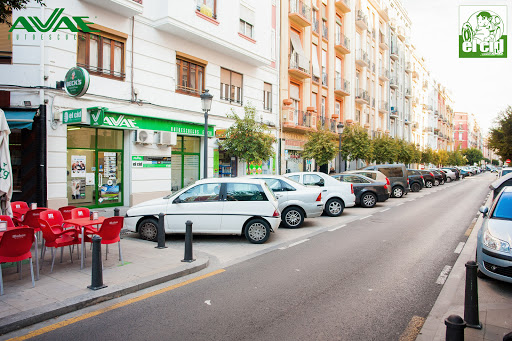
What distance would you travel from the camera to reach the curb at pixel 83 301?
14.1ft

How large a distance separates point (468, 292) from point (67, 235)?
6323mm

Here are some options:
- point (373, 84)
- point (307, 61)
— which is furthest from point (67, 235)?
point (373, 84)

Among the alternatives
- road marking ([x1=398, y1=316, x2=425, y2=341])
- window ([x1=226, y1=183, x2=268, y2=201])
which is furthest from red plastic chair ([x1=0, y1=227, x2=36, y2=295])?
road marking ([x1=398, y1=316, x2=425, y2=341])

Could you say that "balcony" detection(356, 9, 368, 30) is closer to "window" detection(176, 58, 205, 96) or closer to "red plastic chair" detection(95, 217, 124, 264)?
"window" detection(176, 58, 205, 96)

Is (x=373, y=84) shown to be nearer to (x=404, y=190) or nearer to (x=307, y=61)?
(x=307, y=61)

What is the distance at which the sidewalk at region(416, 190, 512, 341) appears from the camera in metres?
3.99

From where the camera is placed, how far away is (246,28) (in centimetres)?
1894

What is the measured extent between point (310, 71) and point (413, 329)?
79.0 feet

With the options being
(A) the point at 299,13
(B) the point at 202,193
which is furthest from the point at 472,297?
(A) the point at 299,13

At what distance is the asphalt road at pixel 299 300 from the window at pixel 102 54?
9.09 m

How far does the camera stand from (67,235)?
21.6 feet

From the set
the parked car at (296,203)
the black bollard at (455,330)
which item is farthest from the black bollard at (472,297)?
the parked car at (296,203)

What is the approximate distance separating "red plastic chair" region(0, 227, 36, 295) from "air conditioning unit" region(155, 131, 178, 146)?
935 cm

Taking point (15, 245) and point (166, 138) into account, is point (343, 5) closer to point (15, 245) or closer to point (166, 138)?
point (166, 138)
